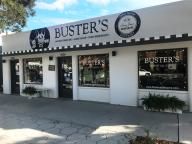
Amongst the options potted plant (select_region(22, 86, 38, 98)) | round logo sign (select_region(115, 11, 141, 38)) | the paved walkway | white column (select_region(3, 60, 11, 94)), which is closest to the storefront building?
round logo sign (select_region(115, 11, 141, 38))

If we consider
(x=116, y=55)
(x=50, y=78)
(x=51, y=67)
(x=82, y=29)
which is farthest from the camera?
(x=50, y=78)

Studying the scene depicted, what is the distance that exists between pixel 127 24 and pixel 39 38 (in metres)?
5.44

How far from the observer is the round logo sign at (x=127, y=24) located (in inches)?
403

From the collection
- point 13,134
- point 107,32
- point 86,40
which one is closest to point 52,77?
point 86,40

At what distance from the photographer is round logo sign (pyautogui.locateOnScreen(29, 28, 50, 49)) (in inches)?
529

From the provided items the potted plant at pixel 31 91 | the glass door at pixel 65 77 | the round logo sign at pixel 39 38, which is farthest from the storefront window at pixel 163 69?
the potted plant at pixel 31 91

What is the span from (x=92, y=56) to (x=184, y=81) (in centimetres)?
453

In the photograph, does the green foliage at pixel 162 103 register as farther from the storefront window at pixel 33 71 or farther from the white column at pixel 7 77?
the white column at pixel 7 77

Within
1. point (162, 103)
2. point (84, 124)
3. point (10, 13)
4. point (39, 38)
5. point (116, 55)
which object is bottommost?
point (84, 124)

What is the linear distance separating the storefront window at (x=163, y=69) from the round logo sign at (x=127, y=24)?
997 millimetres

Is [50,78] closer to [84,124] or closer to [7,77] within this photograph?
[7,77]

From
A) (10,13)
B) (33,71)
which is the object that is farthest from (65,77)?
(10,13)

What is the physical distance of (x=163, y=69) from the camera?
10273 millimetres

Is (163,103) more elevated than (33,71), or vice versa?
(33,71)
